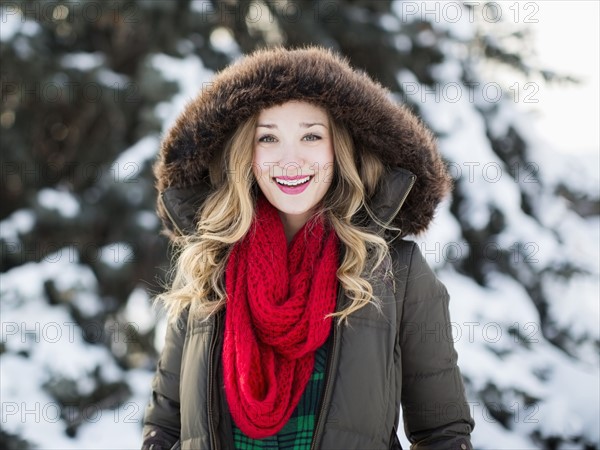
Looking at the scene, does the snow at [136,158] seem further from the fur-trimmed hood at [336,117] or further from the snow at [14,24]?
the fur-trimmed hood at [336,117]

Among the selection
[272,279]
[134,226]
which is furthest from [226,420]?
[134,226]

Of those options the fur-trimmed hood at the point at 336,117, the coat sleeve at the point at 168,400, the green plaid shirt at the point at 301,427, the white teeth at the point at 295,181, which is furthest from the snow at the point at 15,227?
the green plaid shirt at the point at 301,427

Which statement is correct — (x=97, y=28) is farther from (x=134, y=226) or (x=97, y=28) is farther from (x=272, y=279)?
(x=272, y=279)

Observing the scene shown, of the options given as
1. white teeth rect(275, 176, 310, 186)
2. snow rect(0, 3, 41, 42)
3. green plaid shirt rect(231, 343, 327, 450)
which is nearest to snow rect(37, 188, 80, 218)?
snow rect(0, 3, 41, 42)

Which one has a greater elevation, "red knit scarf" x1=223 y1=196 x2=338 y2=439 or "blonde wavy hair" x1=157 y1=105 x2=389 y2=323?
"blonde wavy hair" x1=157 y1=105 x2=389 y2=323

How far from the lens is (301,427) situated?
6.17 ft

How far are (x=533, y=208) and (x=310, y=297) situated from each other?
105 inches

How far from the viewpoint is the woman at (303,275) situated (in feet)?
6.11

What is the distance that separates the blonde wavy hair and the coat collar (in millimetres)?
43

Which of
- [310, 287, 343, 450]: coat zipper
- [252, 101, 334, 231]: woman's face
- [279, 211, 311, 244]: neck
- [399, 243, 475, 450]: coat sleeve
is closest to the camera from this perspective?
[310, 287, 343, 450]: coat zipper

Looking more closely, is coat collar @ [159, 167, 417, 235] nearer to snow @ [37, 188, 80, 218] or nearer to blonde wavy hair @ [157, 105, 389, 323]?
blonde wavy hair @ [157, 105, 389, 323]

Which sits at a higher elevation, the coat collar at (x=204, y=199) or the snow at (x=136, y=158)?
the snow at (x=136, y=158)

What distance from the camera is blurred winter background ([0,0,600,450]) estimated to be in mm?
3377

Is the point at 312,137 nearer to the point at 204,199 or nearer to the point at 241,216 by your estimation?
the point at 241,216
